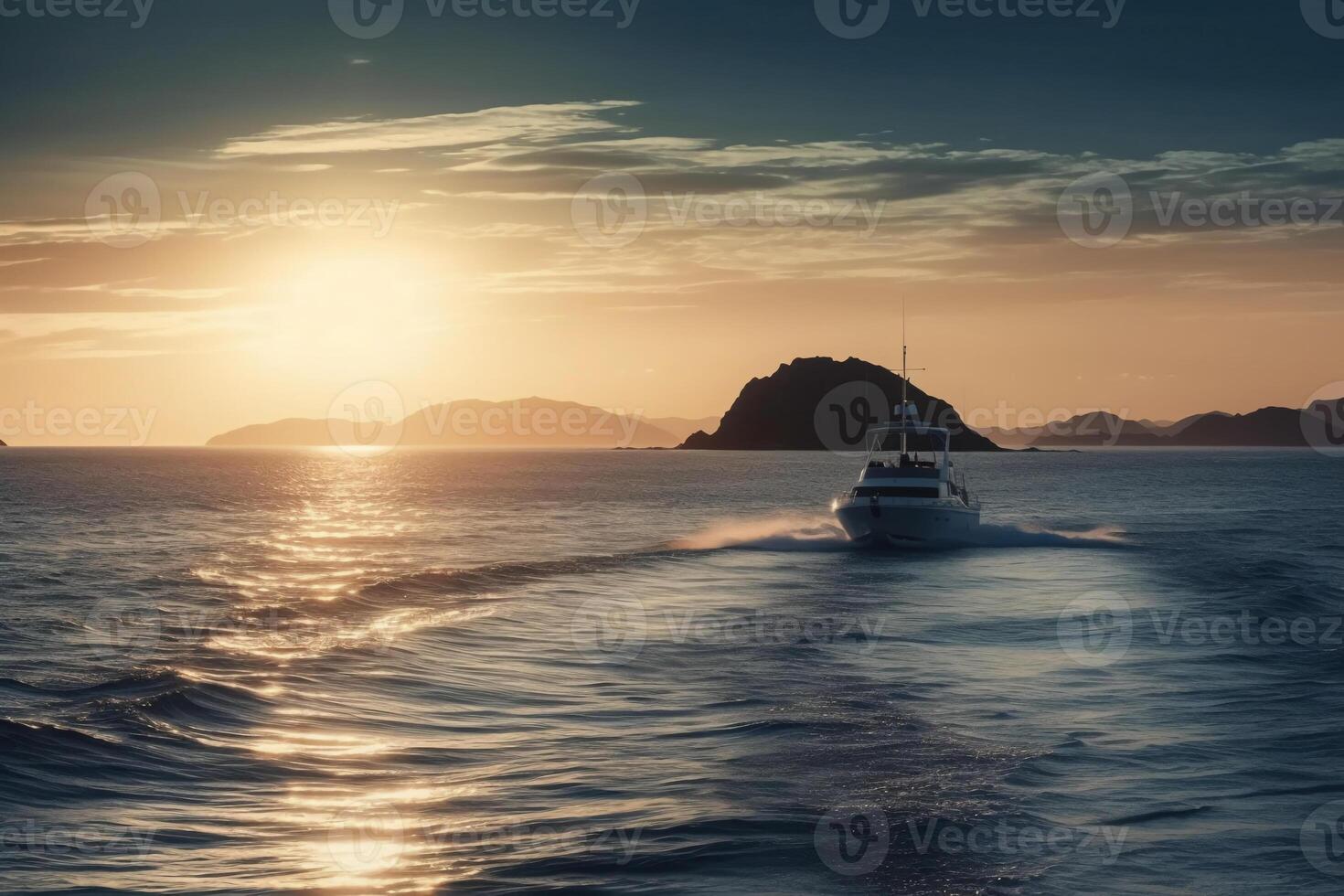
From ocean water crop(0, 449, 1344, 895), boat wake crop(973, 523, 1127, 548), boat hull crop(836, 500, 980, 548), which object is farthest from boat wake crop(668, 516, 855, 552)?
ocean water crop(0, 449, 1344, 895)

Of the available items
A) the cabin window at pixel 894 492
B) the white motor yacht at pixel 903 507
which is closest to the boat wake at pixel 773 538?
the white motor yacht at pixel 903 507

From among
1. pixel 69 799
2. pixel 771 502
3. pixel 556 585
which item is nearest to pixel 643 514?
pixel 771 502

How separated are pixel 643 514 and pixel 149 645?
2301 inches

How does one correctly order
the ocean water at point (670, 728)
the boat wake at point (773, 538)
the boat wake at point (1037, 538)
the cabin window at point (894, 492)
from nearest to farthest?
the ocean water at point (670, 728)
the cabin window at point (894, 492)
the boat wake at point (773, 538)
the boat wake at point (1037, 538)

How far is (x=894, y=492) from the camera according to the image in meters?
52.7

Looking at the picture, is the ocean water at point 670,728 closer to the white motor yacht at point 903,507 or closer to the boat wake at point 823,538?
the white motor yacht at point 903,507

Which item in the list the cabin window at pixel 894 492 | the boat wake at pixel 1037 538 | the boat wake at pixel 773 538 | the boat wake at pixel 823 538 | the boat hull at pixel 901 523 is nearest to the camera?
the boat hull at pixel 901 523

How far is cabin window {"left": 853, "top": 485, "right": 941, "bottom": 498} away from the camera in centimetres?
5256

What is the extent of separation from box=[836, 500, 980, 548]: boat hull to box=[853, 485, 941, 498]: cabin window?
20.8 inches

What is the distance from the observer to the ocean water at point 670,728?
13.2 metres

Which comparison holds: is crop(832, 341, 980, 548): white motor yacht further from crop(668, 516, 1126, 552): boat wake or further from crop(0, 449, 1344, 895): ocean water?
crop(0, 449, 1344, 895): ocean water

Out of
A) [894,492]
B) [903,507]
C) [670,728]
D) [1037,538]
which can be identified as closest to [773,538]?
[894,492]

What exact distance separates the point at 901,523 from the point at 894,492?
1413mm

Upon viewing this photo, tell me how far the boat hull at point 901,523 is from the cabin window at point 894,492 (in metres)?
0.53
